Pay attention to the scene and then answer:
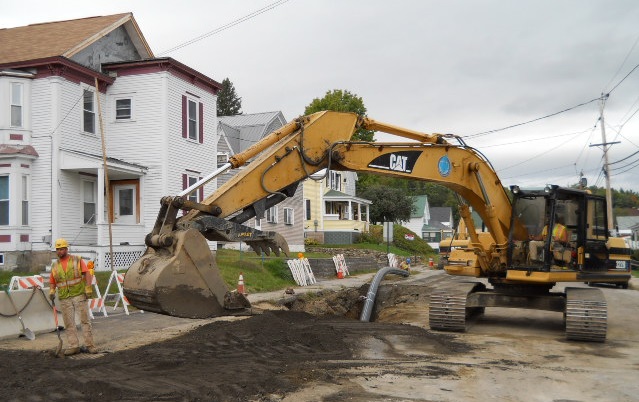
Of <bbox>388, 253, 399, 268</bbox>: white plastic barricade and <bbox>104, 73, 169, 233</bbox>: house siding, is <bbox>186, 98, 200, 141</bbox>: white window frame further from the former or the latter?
<bbox>388, 253, 399, 268</bbox>: white plastic barricade

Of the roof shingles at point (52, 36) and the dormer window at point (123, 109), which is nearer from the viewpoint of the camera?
the roof shingles at point (52, 36)

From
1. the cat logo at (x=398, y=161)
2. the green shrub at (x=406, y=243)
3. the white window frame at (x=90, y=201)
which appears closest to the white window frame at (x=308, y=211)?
the green shrub at (x=406, y=243)

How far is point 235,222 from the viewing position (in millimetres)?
8484

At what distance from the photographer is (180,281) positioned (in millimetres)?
7441

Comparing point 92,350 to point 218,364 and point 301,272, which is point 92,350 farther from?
point 301,272

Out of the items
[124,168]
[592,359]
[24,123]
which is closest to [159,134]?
[124,168]

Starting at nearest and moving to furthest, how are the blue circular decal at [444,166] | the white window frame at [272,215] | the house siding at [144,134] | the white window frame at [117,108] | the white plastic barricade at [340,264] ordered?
the blue circular decal at [444,166] → the house siding at [144,134] → the white window frame at [117,108] → the white plastic barricade at [340,264] → the white window frame at [272,215]

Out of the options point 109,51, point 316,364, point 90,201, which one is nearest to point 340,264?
point 90,201

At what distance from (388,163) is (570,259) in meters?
4.23

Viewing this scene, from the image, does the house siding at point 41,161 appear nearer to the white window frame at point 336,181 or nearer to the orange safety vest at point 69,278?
the orange safety vest at point 69,278

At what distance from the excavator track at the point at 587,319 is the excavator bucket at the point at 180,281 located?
6.54 metres

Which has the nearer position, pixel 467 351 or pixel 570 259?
pixel 467 351

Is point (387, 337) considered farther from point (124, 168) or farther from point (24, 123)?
point (24, 123)

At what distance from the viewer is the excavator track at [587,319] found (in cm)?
1113
